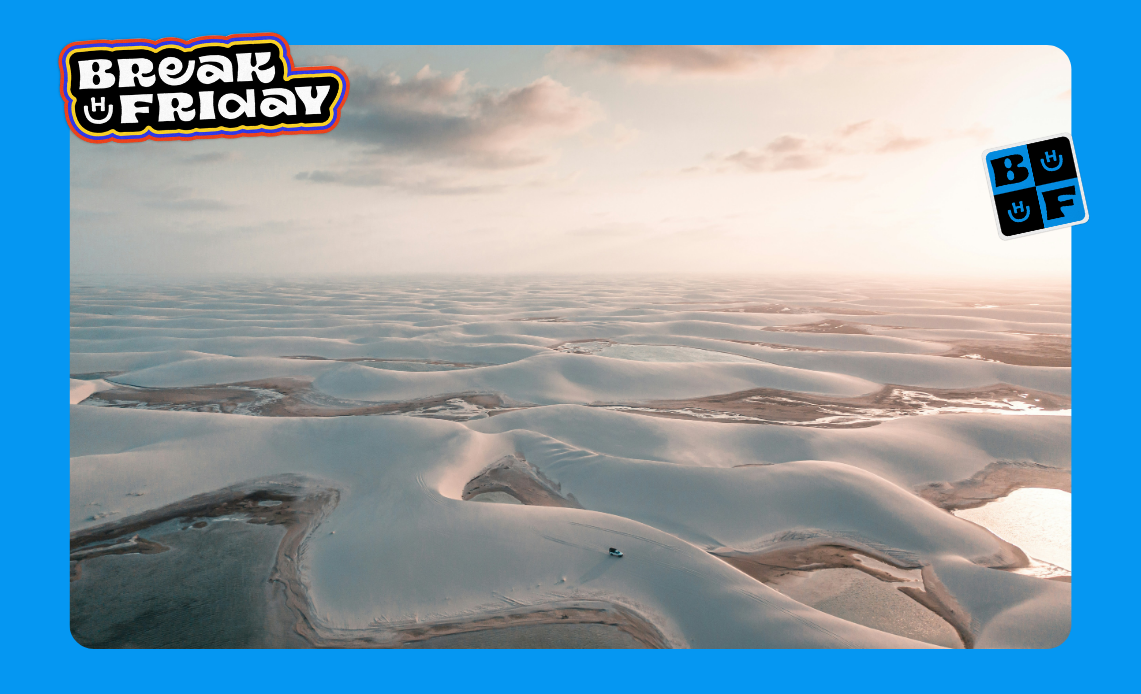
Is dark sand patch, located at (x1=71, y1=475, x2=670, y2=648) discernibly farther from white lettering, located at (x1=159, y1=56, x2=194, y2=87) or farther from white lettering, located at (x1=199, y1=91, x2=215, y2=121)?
white lettering, located at (x1=159, y1=56, x2=194, y2=87)

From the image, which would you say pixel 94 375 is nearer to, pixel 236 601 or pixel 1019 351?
pixel 236 601

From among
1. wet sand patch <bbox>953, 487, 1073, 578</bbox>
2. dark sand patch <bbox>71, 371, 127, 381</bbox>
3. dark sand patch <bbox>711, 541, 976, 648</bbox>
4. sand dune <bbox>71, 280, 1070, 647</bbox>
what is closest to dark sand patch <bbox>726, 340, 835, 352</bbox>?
sand dune <bbox>71, 280, 1070, 647</bbox>

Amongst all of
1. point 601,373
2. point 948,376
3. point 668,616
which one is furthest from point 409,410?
point 948,376

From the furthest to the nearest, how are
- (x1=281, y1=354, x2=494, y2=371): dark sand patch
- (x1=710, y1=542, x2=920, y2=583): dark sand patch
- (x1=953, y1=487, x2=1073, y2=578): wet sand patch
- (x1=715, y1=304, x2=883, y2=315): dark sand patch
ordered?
(x1=715, y1=304, x2=883, y2=315): dark sand patch, (x1=281, y1=354, x2=494, y2=371): dark sand patch, (x1=953, y1=487, x2=1073, y2=578): wet sand patch, (x1=710, y1=542, x2=920, y2=583): dark sand patch

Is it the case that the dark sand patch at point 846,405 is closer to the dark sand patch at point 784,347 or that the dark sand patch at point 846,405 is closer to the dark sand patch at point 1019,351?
the dark sand patch at point 1019,351

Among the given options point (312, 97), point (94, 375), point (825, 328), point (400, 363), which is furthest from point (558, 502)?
point (825, 328)

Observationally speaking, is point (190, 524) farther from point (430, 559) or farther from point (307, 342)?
point (307, 342)
